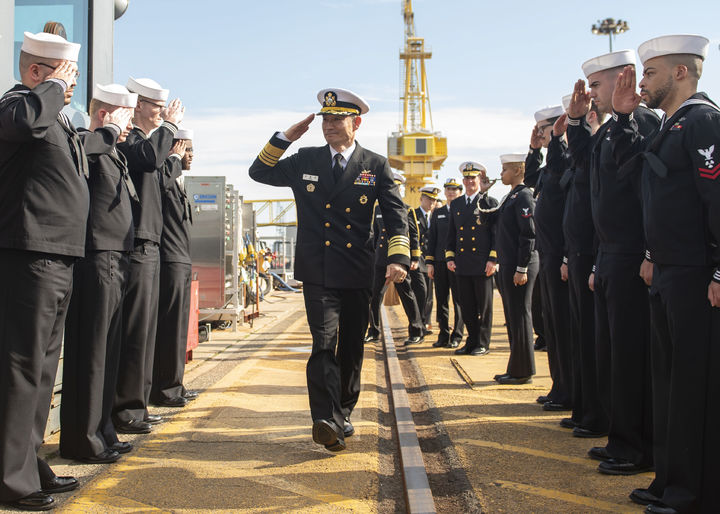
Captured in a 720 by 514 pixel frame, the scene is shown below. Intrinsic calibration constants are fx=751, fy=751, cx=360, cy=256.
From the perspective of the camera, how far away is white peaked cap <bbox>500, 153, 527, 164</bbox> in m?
7.98

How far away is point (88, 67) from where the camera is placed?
248 inches

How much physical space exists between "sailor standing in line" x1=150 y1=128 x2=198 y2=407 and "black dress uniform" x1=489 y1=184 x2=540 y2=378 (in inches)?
129

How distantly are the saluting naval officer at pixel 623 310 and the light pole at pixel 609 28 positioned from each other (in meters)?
42.6

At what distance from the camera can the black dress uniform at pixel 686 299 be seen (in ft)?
11.8

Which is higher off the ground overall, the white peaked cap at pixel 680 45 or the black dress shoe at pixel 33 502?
the white peaked cap at pixel 680 45

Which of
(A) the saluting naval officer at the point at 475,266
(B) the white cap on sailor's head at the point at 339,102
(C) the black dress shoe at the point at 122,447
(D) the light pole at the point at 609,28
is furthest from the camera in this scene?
(D) the light pole at the point at 609,28

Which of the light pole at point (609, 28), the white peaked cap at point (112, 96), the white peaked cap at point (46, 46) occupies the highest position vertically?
the light pole at point (609, 28)

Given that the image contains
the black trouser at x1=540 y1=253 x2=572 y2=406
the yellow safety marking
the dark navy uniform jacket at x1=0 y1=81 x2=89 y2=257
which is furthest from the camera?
the black trouser at x1=540 y1=253 x2=572 y2=406

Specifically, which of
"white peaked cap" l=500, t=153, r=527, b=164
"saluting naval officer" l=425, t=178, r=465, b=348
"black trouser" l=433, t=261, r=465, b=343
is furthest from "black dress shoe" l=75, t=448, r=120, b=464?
"saluting naval officer" l=425, t=178, r=465, b=348

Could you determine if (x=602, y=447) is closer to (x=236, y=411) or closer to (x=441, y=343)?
(x=236, y=411)

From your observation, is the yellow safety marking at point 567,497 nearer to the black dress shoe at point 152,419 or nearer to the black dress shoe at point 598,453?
the black dress shoe at point 598,453

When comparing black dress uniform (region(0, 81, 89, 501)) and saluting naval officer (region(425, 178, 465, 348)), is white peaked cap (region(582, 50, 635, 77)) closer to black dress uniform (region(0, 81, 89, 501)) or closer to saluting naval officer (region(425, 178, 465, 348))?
black dress uniform (region(0, 81, 89, 501))

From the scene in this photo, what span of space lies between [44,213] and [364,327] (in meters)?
2.43

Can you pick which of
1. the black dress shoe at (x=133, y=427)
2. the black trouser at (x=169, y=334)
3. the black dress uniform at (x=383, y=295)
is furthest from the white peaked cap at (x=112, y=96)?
the black dress uniform at (x=383, y=295)
